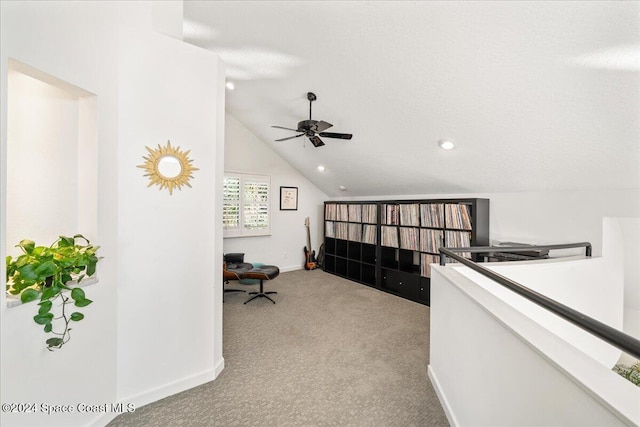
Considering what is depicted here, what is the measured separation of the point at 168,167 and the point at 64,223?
2.19 feet

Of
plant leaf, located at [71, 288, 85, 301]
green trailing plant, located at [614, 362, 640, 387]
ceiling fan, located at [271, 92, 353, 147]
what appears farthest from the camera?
ceiling fan, located at [271, 92, 353, 147]

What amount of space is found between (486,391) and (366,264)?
3.63 meters

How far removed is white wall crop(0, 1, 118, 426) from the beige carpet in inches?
16.6

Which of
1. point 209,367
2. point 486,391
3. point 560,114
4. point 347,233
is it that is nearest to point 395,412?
point 486,391

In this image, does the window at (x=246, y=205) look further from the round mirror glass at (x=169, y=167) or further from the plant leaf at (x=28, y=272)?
the plant leaf at (x=28, y=272)

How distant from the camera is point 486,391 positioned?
124cm

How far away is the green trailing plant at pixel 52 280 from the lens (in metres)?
1.24

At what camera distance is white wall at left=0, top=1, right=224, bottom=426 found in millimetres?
1389

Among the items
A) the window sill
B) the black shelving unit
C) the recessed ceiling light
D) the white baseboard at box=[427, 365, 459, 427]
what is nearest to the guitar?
the black shelving unit

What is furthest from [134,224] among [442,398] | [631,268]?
[631,268]

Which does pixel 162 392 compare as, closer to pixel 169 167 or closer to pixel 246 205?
pixel 169 167

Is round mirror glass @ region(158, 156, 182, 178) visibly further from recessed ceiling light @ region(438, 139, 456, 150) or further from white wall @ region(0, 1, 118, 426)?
recessed ceiling light @ region(438, 139, 456, 150)

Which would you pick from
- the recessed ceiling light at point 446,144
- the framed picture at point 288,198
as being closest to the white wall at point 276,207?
the framed picture at point 288,198

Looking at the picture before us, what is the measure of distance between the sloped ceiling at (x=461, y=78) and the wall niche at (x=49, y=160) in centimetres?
151
